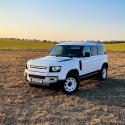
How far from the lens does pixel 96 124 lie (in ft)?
27.2

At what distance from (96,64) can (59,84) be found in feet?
10.0

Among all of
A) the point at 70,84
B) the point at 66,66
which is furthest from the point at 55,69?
the point at 70,84

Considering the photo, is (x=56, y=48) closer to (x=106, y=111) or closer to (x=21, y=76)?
(x=21, y=76)

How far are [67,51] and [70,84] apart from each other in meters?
1.56

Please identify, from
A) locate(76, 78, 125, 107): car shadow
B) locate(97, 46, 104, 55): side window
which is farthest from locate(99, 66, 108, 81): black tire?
locate(97, 46, 104, 55): side window

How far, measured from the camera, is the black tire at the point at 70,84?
11.9 metres

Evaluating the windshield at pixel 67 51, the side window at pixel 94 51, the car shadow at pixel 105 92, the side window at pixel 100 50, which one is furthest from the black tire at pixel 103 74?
the windshield at pixel 67 51

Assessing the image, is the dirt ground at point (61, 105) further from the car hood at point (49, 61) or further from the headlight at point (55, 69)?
the car hood at point (49, 61)

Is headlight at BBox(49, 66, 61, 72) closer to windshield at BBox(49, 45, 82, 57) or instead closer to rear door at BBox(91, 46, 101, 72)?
windshield at BBox(49, 45, 82, 57)

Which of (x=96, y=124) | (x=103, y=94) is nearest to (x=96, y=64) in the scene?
(x=103, y=94)

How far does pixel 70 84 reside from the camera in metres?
12.1

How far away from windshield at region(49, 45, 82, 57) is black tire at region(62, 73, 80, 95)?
1053 mm

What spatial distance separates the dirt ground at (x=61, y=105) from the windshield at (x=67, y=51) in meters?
1.39

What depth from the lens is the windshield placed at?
42.4 feet
